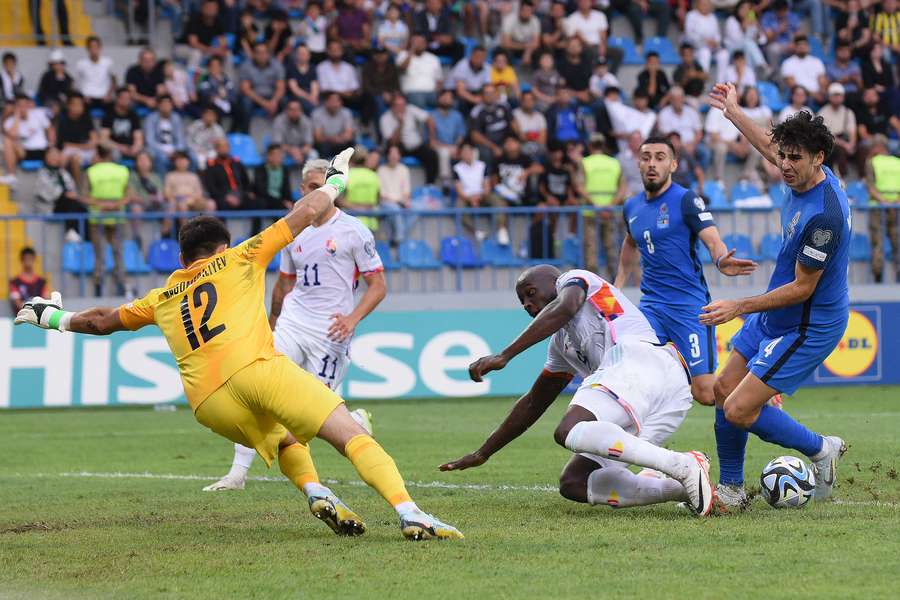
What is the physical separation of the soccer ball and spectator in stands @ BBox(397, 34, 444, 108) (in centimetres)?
1580

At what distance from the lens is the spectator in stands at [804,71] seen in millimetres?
25062

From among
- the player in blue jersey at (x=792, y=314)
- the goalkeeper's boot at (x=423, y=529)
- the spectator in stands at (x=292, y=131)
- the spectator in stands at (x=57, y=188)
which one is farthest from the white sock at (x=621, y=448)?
the spectator in stands at (x=292, y=131)

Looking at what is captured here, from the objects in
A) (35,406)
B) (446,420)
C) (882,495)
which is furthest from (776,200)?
(882,495)

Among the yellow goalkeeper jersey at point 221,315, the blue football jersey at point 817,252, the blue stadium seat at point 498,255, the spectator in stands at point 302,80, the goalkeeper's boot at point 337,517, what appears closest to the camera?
the yellow goalkeeper jersey at point 221,315

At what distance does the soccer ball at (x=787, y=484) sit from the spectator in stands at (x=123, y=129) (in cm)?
1484

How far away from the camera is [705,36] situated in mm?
25688

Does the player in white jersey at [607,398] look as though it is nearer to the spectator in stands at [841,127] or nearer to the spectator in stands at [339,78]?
the spectator in stands at [339,78]

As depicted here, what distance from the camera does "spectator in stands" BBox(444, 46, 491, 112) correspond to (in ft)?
76.8

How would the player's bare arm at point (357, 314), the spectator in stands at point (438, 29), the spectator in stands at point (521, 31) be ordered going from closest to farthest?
the player's bare arm at point (357, 314) → the spectator in stands at point (438, 29) → the spectator in stands at point (521, 31)

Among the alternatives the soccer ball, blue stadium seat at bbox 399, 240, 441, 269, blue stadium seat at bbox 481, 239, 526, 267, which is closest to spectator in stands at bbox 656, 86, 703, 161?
blue stadium seat at bbox 481, 239, 526, 267

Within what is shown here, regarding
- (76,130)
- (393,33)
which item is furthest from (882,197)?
(76,130)

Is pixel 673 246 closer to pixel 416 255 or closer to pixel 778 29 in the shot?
pixel 416 255

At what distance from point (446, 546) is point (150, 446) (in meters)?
7.43

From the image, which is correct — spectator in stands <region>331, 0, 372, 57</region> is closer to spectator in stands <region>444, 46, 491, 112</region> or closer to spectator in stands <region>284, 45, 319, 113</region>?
spectator in stands <region>284, 45, 319, 113</region>
